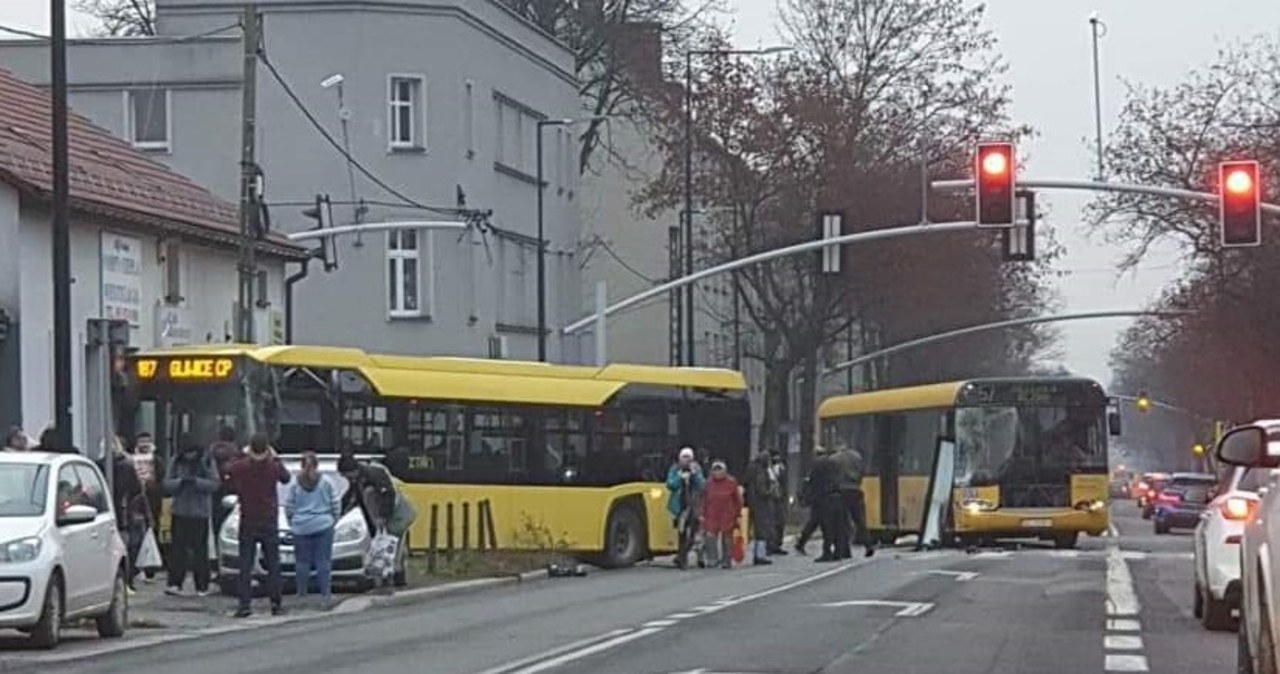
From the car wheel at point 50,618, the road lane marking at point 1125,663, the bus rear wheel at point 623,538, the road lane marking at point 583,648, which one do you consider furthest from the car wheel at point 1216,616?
the bus rear wheel at point 623,538

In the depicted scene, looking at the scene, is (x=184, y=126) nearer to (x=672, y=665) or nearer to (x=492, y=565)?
(x=492, y=565)

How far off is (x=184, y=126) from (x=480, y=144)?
7.39m

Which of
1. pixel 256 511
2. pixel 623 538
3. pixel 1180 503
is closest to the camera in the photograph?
pixel 256 511

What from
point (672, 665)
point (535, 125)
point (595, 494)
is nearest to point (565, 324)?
point (535, 125)

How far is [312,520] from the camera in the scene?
2500 cm

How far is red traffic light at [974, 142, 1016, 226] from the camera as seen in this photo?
108 ft

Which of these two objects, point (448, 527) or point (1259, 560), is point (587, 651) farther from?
point (448, 527)

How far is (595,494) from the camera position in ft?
116

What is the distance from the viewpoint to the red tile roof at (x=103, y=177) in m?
34.0

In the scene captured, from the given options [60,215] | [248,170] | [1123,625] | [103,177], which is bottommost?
[1123,625]

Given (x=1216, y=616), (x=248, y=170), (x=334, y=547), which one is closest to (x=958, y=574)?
(x=334, y=547)

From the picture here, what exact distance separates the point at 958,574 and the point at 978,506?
40.7ft

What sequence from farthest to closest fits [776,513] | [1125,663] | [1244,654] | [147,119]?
[147,119]
[776,513]
[1125,663]
[1244,654]

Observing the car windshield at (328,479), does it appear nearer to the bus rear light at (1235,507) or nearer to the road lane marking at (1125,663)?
the bus rear light at (1235,507)
